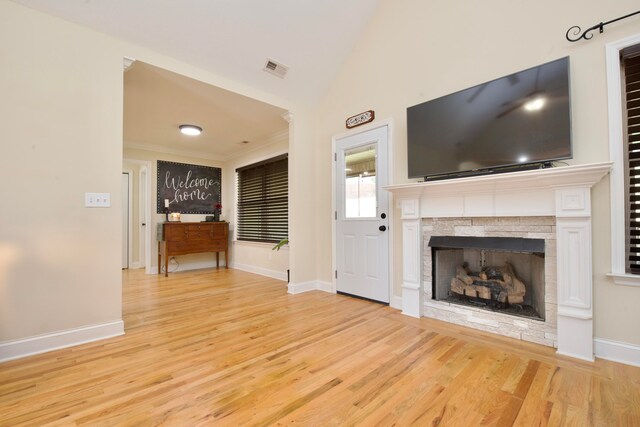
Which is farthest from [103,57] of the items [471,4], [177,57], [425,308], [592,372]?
[592,372]

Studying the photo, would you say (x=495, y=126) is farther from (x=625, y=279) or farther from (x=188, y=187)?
(x=188, y=187)

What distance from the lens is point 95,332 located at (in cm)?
233

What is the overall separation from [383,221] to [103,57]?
309 cm

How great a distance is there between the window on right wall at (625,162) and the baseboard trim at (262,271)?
3962 mm

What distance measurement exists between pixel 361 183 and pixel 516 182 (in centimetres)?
168

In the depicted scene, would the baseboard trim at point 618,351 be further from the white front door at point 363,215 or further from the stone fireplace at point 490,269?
the white front door at point 363,215

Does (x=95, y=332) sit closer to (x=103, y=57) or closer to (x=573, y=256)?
(x=103, y=57)

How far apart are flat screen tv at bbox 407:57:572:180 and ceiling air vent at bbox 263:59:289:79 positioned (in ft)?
5.28

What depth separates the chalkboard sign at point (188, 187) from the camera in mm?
5652

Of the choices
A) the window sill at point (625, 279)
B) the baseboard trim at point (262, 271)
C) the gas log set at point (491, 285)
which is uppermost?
the window sill at point (625, 279)

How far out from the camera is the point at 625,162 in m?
1.91

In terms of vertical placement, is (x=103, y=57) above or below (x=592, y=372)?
above

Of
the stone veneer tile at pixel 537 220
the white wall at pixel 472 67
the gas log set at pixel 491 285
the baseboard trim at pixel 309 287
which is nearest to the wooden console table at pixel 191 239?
the baseboard trim at pixel 309 287

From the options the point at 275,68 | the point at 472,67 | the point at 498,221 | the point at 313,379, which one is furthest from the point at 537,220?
the point at 275,68
